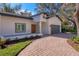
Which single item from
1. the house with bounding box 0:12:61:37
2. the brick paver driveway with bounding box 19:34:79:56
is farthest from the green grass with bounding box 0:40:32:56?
the house with bounding box 0:12:61:37

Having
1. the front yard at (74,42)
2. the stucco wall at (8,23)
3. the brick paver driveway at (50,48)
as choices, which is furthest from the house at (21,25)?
the front yard at (74,42)

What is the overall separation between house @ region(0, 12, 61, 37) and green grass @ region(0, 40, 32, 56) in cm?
109

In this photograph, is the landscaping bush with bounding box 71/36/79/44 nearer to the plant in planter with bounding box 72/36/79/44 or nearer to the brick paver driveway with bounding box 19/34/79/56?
the plant in planter with bounding box 72/36/79/44

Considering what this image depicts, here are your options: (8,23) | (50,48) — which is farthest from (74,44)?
(8,23)

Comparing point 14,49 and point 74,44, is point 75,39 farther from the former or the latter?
point 14,49

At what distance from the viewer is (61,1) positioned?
304 inches

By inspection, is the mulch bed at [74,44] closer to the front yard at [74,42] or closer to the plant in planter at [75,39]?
the front yard at [74,42]

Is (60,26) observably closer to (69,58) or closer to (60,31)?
(60,31)

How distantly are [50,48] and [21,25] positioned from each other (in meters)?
3.99

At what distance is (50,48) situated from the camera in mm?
7445

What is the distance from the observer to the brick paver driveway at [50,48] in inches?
279

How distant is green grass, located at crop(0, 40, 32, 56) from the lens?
6.83 metres

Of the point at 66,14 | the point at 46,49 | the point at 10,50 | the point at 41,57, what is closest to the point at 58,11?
the point at 66,14

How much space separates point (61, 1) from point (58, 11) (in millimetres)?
973
